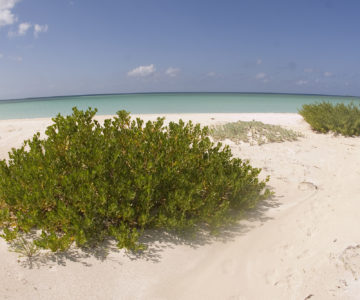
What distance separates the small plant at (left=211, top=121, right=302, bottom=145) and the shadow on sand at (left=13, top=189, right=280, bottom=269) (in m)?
4.67

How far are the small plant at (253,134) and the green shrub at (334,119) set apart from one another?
1875mm

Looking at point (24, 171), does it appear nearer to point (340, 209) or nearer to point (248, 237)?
point (248, 237)

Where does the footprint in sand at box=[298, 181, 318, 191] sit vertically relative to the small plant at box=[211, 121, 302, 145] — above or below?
below

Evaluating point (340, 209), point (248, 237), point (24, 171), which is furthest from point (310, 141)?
point (24, 171)

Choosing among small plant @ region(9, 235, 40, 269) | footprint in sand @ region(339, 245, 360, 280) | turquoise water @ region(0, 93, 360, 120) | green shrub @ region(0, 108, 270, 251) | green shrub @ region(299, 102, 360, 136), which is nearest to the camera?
footprint in sand @ region(339, 245, 360, 280)

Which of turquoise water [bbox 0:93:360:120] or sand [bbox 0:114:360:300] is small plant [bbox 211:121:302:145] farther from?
turquoise water [bbox 0:93:360:120]

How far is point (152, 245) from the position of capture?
3305 mm

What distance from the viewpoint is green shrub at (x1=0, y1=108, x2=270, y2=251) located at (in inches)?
117

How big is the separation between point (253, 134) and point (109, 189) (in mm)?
6930

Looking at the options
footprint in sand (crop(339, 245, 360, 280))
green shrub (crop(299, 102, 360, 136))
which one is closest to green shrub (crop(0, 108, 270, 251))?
footprint in sand (crop(339, 245, 360, 280))

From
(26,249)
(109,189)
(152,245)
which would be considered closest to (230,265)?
(152,245)

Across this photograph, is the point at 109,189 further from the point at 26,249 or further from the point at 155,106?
the point at 155,106

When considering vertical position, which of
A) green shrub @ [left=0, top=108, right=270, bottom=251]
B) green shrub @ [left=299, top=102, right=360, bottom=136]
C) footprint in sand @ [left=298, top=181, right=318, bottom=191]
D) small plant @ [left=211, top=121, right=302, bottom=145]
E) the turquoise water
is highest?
the turquoise water

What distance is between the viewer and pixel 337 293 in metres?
2.37
